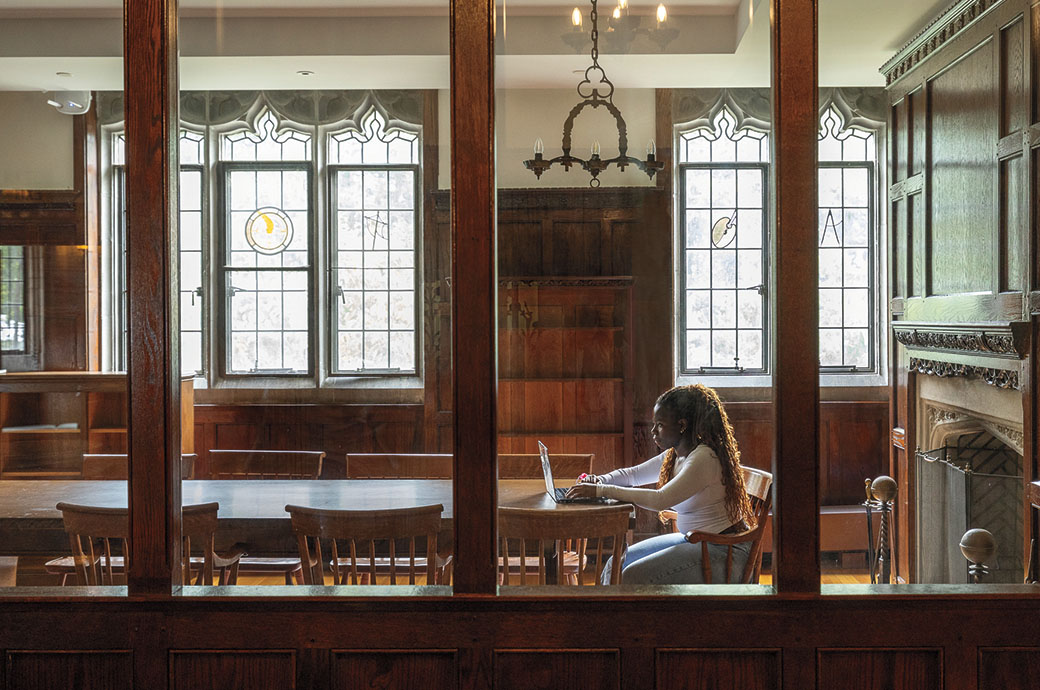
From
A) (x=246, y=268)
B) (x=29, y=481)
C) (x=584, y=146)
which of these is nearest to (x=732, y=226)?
(x=584, y=146)

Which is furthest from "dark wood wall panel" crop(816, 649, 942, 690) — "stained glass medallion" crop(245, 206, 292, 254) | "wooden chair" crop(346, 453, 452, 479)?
"stained glass medallion" crop(245, 206, 292, 254)

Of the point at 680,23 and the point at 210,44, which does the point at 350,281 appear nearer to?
the point at 210,44

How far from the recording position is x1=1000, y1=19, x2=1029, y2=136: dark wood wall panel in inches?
127

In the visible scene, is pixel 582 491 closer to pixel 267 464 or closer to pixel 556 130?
pixel 556 130

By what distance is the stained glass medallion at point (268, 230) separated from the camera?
4680 mm

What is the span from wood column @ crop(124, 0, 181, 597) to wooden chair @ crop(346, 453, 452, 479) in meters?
1.48

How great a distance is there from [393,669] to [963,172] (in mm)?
3350

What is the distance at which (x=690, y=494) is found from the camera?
2654 mm

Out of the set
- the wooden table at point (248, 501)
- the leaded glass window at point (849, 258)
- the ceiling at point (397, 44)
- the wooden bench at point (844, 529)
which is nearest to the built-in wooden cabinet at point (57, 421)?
the wooden table at point (248, 501)

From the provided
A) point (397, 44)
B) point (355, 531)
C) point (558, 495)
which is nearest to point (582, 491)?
point (558, 495)

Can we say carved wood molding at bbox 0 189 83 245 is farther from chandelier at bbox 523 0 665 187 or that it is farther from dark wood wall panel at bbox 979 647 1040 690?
dark wood wall panel at bbox 979 647 1040 690

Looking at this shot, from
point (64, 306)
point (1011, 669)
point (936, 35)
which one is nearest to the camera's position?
point (1011, 669)

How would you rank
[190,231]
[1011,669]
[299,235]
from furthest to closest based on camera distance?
[299,235] < [190,231] < [1011,669]

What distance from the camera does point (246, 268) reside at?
4641mm
